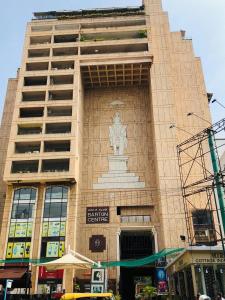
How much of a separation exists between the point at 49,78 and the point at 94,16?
1221 cm

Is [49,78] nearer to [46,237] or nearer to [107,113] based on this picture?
[107,113]

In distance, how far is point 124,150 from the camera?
40469 millimetres

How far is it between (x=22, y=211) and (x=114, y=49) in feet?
80.3

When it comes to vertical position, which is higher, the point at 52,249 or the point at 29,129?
the point at 29,129

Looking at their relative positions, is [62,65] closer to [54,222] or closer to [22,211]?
[22,211]

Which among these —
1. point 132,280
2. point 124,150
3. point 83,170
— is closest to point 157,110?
point 124,150

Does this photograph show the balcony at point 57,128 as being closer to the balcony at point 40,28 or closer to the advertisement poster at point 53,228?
the advertisement poster at point 53,228

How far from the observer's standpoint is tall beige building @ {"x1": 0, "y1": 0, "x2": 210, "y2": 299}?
33.4 meters

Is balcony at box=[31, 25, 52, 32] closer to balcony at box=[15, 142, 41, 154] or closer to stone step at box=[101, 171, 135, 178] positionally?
balcony at box=[15, 142, 41, 154]

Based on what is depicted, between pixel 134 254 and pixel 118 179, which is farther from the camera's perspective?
pixel 118 179

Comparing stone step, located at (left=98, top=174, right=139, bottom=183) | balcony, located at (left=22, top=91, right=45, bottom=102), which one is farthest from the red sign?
balcony, located at (left=22, top=91, right=45, bottom=102)

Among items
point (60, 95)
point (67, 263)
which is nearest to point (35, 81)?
point (60, 95)

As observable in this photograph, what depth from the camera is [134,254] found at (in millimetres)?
37406

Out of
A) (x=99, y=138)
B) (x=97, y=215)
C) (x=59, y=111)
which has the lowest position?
(x=97, y=215)
